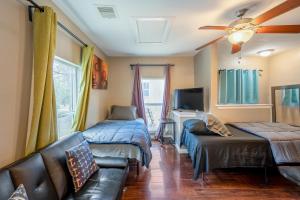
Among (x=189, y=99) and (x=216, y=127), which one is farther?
(x=189, y=99)

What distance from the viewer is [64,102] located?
280 cm

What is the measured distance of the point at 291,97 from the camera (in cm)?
445

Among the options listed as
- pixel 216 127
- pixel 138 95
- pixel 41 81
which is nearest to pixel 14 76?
pixel 41 81

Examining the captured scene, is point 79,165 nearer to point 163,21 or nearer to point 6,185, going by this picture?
point 6,185

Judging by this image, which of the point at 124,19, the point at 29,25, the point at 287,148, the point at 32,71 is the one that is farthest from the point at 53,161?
the point at 287,148

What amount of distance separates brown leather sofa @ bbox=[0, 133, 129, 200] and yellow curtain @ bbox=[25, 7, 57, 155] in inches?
5.3

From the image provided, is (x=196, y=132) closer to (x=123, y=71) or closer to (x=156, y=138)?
(x=156, y=138)

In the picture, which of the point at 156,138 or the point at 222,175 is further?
the point at 156,138

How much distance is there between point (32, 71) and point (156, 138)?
3.89m

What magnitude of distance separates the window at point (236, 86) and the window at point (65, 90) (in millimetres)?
3545

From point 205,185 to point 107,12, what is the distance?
2703 millimetres

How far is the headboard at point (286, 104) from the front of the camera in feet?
14.3

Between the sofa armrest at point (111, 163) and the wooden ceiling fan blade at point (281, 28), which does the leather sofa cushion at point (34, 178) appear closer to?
the sofa armrest at point (111, 163)

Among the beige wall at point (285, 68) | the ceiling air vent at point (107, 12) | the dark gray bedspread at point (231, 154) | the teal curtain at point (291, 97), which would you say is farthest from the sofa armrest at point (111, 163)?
the beige wall at point (285, 68)
